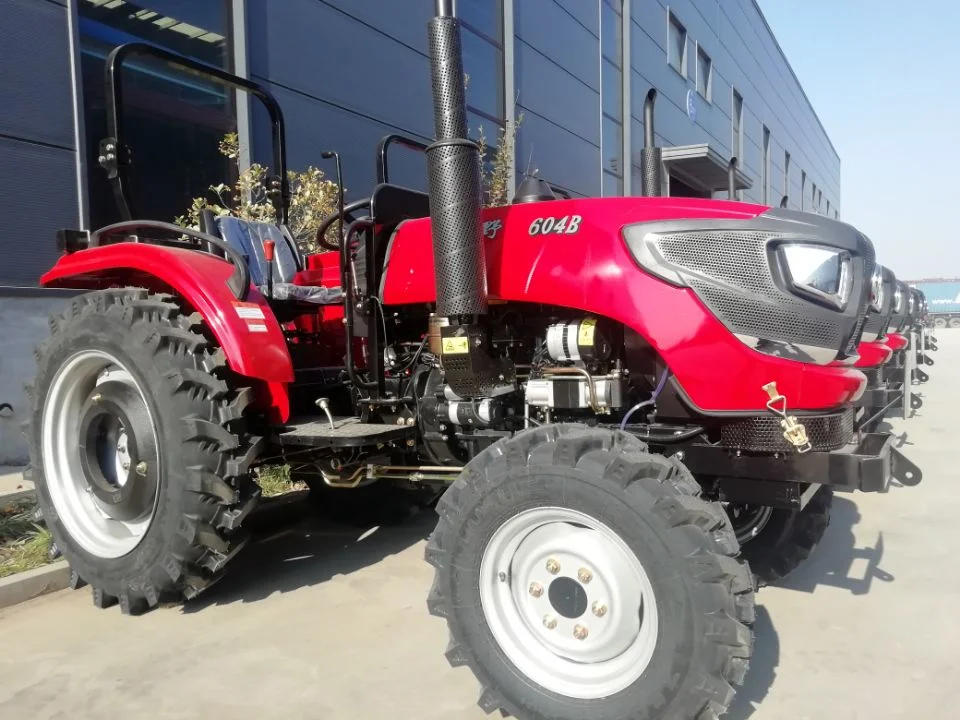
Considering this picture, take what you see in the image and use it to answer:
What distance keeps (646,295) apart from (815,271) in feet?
1.66

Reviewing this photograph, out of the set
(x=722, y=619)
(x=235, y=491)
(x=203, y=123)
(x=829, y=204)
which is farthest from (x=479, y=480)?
(x=829, y=204)

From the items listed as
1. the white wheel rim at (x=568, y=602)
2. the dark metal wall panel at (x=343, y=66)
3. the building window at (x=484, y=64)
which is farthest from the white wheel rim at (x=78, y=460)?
the building window at (x=484, y=64)

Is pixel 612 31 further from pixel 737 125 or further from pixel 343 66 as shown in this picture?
pixel 737 125

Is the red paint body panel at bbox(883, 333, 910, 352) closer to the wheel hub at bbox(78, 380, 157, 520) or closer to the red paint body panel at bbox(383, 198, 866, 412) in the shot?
the red paint body panel at bbox(383, 198, 866, 412)

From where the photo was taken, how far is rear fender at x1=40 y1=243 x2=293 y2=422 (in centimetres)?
278

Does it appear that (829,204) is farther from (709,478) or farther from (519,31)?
(709,478)

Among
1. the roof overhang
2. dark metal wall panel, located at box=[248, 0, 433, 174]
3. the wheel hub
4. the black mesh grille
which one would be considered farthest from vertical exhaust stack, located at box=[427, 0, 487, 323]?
the roof overhang

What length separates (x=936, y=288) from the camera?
170 feet

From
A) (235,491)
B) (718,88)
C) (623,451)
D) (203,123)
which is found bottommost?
(235,491)

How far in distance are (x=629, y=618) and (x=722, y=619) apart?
279 millimetres

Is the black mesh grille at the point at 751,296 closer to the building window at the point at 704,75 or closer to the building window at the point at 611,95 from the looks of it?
the building window at the point at 611,95

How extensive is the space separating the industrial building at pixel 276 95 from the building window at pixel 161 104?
1cm

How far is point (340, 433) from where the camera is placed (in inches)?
110

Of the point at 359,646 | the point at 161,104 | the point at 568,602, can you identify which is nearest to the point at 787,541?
the point at 568,602
